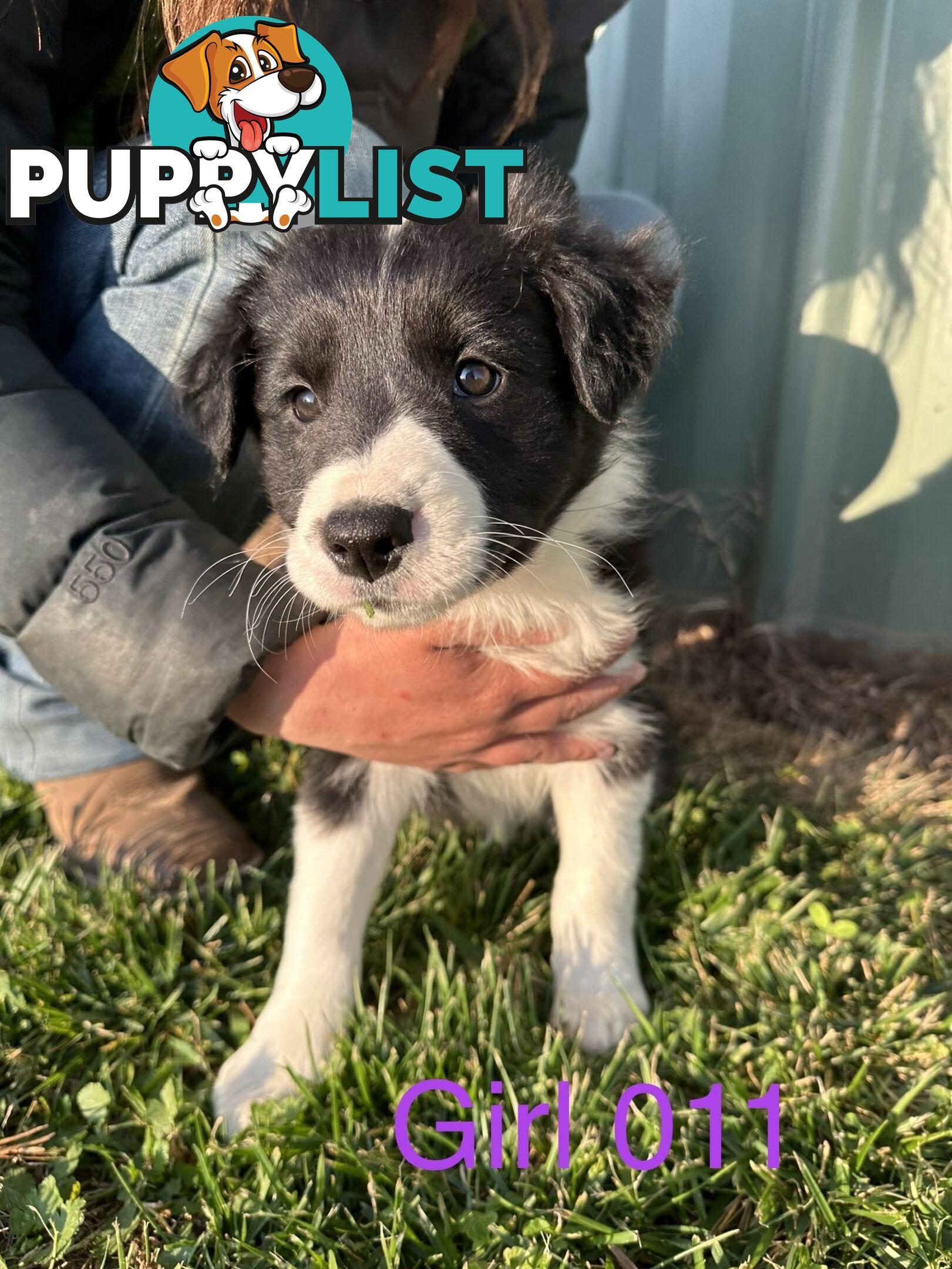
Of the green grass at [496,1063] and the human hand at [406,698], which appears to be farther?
the human hand at [406,698]

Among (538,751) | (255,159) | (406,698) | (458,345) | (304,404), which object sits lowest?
(538,751)

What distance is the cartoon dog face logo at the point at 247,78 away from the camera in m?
1.52

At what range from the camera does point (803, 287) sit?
2.73 meters

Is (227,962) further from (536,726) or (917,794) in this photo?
(917,794)

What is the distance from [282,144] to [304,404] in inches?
16.6

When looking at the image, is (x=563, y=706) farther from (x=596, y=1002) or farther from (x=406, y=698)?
(x=596, y=1002)

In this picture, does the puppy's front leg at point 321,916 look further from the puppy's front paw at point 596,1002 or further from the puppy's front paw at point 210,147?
the puppy's front paw at point 210,147

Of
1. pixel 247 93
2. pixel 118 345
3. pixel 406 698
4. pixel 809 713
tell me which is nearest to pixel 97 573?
pixel 406 698

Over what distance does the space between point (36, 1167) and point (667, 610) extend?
93.6 inches

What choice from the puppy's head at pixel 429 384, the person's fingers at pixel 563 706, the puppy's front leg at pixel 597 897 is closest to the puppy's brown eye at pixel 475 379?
the puppy's head at pixel 429 384

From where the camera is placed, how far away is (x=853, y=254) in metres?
2.62

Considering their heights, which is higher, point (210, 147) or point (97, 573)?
point (210, 147)

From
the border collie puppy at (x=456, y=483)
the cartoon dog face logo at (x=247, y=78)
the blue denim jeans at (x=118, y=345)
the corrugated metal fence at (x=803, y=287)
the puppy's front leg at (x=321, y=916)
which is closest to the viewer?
the border collie puppy at (x=456, y=483)

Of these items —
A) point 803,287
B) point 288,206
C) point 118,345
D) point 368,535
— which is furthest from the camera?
point 803,287
